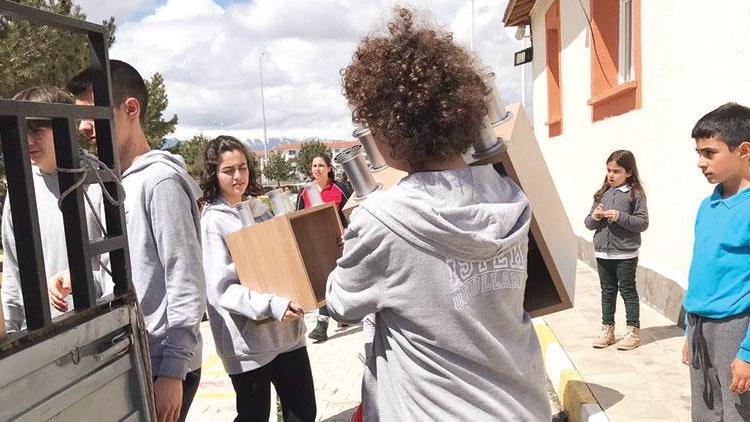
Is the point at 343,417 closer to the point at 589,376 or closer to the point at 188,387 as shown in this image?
the point at 589,376

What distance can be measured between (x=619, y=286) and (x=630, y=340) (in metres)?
0.43

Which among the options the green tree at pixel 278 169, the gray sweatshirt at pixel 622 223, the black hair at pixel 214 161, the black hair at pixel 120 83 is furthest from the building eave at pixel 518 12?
the green tree at pixel 278 169

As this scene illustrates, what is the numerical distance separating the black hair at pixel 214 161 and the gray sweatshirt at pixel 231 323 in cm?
20

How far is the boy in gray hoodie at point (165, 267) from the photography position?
2.04 metres

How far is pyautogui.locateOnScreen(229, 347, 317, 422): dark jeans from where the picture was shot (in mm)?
2816

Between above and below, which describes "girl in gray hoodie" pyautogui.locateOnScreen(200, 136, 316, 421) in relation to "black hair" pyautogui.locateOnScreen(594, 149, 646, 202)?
below

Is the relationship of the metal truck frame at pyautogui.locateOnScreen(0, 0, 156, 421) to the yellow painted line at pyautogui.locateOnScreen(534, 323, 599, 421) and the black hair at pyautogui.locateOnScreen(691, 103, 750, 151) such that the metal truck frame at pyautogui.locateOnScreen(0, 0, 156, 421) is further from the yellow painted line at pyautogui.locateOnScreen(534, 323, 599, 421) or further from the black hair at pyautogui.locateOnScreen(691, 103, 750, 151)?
the yellow painted line at pyautogui.locateOnScreen(534, 323, 599, 421)

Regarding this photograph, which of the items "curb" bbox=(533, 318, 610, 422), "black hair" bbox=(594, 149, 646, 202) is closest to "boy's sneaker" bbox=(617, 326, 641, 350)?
"curb" bbox=(533, 318, 610, 422)

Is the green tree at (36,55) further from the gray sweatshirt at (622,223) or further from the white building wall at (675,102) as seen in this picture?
the gray sweatshirt at (622,223)

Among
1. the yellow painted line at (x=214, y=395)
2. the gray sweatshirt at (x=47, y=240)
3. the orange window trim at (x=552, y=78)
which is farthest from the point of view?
the orange window trim at (x=552, y=78)

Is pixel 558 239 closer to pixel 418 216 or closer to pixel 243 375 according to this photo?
pixel 418 216

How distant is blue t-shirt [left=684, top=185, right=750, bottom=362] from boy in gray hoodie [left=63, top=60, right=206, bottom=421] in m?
1.89

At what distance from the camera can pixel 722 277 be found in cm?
234

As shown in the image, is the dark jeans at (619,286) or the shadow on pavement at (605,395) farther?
the dark jeans at (619,286)
